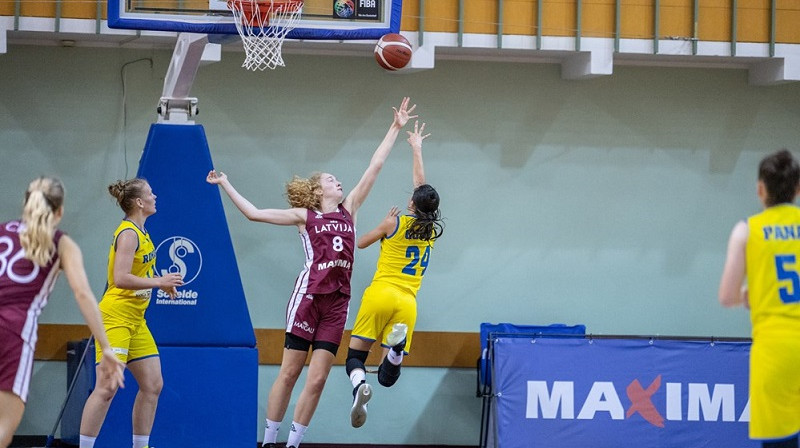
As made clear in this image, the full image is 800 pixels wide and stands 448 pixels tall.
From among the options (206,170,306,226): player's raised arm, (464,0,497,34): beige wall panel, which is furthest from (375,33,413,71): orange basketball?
(464,0,497,34): beige wall panel

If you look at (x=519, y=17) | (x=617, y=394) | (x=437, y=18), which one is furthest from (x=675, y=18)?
(x=617, y=394)

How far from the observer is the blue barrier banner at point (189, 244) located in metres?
7.93

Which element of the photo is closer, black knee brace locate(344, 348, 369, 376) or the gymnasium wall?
black knee brace locate(344, 348, 369, 376)

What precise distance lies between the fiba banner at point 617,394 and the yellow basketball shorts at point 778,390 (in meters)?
3.53

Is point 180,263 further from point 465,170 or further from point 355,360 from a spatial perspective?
point 465,170

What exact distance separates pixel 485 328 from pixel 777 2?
3858 millimetres

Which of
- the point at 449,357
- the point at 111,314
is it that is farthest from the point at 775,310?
the point at 449,357

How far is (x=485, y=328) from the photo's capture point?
9.59 meters

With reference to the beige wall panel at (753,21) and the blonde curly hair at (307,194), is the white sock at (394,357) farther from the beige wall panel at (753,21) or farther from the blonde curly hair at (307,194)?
the beige wall panel at (753,21)

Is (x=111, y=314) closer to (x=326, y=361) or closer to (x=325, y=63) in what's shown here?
(x=326, y=361)

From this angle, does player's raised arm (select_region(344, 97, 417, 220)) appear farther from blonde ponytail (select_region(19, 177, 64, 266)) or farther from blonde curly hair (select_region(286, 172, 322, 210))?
blonde ponytail (select_region(19, 177, 64, 266))

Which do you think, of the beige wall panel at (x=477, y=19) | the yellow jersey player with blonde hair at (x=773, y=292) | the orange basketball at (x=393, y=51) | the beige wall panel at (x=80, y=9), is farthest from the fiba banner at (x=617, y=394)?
the beige wall panel at (x=80, y=9)

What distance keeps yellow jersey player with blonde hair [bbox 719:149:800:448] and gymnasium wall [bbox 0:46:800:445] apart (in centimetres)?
509

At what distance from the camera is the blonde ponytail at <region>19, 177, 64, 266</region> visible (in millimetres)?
5020
